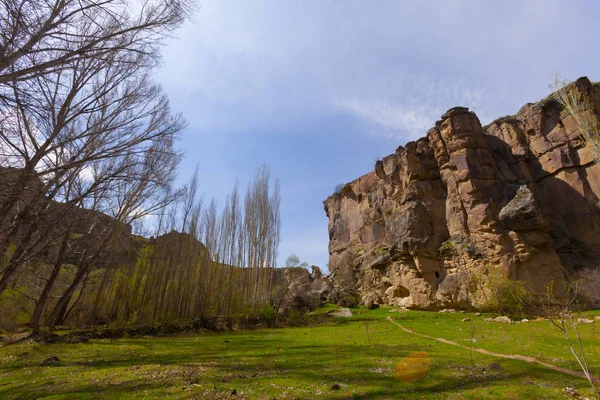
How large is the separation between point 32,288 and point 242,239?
602 inches

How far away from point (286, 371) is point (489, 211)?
90.7ft

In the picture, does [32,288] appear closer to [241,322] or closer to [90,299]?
[90,299]

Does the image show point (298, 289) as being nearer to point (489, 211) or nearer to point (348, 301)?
point (348, 301)

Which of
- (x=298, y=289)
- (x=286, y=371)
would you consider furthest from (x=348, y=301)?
(x=286, y=371)

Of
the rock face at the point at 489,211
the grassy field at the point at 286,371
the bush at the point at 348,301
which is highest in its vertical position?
the rock face at the point at 489,211

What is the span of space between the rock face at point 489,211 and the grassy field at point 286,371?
1438cm

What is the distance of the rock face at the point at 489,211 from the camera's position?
27078mm

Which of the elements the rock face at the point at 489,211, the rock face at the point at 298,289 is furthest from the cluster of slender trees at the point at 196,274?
the rock face at the point at 489,211

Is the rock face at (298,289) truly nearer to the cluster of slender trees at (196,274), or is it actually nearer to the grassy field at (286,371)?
the cluster of slender trees at (196,274)

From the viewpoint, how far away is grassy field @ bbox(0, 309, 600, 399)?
696 centimetres

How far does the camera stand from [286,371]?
29.1ft

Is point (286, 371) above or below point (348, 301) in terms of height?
below

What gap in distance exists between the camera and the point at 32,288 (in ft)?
70.2

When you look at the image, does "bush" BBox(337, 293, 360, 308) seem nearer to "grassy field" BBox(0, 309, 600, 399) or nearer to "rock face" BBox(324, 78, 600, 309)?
"rock face" BBox(324, 78, 600, 309)
